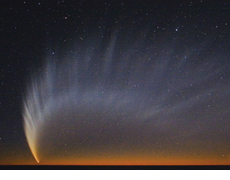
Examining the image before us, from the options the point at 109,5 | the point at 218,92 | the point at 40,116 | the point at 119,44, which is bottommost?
the point at 40,116

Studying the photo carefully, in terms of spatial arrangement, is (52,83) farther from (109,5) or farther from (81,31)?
(109,5)

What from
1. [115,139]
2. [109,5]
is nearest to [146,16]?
[109,5]

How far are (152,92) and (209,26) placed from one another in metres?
0.62

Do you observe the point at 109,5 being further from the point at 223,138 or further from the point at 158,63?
the point at 223,138

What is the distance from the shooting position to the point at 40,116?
5.48ft

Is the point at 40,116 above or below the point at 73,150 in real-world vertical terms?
above

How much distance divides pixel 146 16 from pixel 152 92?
0.55 metres

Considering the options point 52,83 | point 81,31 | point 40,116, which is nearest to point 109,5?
point 81,31

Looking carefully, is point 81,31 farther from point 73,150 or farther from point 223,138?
point 223,138

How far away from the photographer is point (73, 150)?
170 cm

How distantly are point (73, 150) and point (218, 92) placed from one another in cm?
116

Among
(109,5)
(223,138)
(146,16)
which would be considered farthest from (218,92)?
(109,5)

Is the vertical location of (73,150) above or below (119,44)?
below

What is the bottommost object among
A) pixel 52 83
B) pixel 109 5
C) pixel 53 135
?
pixel 53 135
